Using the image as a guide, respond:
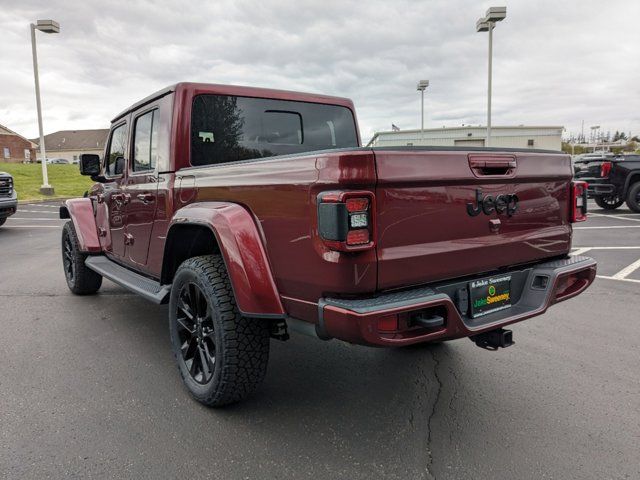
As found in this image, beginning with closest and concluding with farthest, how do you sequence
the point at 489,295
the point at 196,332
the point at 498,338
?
1. the point at 489,295
2. the point at 498,338
3. the point at 196,332

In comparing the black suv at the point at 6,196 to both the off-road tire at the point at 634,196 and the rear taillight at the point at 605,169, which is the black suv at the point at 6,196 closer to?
the rear taillight at the point at 605,169

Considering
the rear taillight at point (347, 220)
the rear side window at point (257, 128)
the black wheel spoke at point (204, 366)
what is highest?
the rear side window at point (257, 128)

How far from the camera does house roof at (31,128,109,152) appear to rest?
86.9 m

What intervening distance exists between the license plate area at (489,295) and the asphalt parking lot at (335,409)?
0.64 meters

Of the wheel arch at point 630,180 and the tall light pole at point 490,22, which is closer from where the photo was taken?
the wheel arch at point 630,180

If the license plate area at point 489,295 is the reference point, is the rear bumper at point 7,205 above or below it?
above

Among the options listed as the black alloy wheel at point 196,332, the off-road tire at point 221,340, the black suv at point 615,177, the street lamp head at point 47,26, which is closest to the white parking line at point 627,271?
the off-road tire at point 221,340

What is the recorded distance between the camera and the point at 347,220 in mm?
2008

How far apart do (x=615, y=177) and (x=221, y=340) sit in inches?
484

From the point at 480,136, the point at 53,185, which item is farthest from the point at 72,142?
the point at 480,136

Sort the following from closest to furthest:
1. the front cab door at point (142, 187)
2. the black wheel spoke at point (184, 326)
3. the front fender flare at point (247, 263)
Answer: the front fender flare at point (247, 263)
the black wheel spoke at point (184, 326)
the front cab door at point (142, 187)

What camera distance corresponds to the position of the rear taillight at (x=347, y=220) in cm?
201

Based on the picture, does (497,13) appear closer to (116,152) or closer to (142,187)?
(116,152)

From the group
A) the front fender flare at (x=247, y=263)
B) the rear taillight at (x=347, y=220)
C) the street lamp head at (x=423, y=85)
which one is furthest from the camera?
the street lamp head at (x=423, y=85)
